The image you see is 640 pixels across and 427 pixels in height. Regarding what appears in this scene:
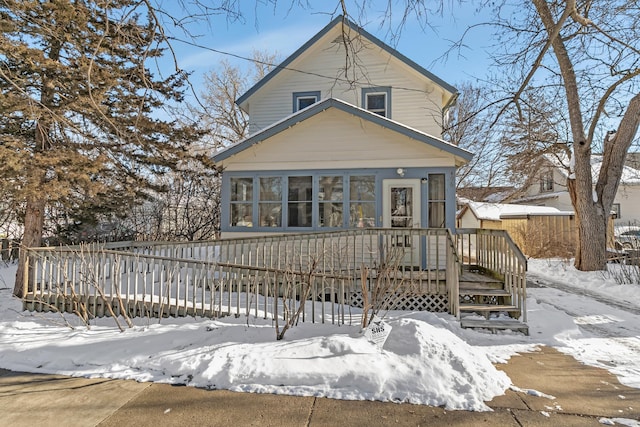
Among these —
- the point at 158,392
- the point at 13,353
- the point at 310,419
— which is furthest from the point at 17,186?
the point at 310,419

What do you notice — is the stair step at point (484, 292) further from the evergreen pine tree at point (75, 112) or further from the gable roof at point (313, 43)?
the gable roof at point (313, 43)

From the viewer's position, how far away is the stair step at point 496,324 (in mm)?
5309

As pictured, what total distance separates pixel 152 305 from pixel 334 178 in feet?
17.9

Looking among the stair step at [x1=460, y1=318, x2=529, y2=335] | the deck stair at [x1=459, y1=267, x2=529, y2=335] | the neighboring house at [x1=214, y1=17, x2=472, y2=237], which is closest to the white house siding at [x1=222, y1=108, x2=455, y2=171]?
the neighboring house at [x1=214, y1=17, x2=472, y2=237]

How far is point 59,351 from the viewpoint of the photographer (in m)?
4.30

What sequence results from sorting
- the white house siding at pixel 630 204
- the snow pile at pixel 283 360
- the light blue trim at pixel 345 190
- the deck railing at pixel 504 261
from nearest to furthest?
the snow pile at pixel 283 360, the deck railing at pixel 504 261, the light blue trim at pixel 345 190, the white house siding at pixel 630 204

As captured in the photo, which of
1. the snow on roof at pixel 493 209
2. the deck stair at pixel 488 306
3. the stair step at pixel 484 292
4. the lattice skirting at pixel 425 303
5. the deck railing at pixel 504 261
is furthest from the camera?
the snow on roof at pixel 493 209

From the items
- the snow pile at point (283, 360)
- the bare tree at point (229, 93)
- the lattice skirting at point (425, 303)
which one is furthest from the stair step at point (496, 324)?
the bare tree at point (229, 93)

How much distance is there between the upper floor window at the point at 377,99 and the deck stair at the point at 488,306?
6267 mm

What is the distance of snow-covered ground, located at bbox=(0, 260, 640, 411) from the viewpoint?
3.45m

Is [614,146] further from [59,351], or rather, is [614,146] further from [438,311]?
[59,351]

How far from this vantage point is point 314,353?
392 centimetres

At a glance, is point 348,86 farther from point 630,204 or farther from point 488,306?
point 630,204

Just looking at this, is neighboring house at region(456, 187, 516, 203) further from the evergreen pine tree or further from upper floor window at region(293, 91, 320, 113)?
the evergreen pine tree
